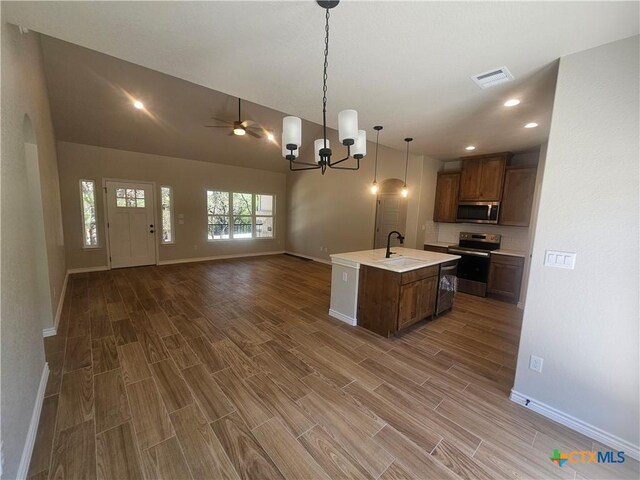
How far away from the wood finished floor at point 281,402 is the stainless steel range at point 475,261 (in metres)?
1.18

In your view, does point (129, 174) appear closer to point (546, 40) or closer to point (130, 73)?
point (130, 73)

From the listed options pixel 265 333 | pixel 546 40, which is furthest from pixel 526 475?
pixel 546 40

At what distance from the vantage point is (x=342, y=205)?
673cm

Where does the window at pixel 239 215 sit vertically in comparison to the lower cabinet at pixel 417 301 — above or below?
above

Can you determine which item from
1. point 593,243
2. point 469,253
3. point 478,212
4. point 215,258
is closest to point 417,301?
point 593,243

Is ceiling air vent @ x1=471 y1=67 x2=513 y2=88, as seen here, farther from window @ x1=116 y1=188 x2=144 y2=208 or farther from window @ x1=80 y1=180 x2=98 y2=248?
window @ x1=80 y1=180 x2=98 y2=248

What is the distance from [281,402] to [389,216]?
15.8ft

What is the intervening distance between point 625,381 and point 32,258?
4.31 meters

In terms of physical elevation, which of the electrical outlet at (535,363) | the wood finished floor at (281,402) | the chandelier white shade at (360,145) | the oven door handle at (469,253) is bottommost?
the wood finished floor at (281,402)

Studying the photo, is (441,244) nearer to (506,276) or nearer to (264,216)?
(506,276)

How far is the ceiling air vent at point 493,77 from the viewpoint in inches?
77.2

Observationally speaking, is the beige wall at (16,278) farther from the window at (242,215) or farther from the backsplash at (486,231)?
the backsplash at (486,231)

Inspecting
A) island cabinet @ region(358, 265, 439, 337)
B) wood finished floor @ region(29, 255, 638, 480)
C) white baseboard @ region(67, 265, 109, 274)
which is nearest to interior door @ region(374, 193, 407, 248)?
island cabinet @ region(358, 265, 439, 337)

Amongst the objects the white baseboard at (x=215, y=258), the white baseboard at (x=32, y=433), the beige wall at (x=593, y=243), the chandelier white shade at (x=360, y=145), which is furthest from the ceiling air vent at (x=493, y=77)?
the white baseboard at (x=215, y=258)
